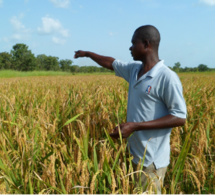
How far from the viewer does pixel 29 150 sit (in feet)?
5.29

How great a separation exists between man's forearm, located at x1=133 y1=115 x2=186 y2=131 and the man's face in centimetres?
46

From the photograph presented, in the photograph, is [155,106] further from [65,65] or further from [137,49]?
[65,65]

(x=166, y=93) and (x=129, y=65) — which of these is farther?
(x=129, y=65)

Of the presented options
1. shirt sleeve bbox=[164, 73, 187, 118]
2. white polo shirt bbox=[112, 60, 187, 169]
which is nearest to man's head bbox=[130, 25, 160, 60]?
white polo shirt bbox=[112, 60, 187, 169]

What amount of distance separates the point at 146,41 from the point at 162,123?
1.82ft

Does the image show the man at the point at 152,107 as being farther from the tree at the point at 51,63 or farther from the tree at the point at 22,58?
the tree at the point at 51,63

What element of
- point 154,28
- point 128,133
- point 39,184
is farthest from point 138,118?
point 39,184

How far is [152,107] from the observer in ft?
5.12

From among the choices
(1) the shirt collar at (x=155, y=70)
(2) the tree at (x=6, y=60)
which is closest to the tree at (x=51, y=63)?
(2) the tree at (x=6, y=60)

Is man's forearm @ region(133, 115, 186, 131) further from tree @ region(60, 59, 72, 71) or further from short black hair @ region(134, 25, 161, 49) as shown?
tree @ region(60, 59, 72, 71)

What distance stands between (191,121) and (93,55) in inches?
52.6

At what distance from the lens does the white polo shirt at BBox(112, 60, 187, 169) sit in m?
1.45

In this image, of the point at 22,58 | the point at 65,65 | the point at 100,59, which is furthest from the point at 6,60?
the point at 100,59

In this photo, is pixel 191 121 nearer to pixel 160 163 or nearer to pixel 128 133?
pixel 160 163
